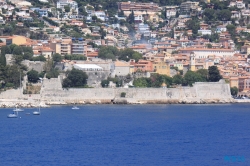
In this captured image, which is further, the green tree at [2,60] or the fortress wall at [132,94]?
the green tree at [2,60]

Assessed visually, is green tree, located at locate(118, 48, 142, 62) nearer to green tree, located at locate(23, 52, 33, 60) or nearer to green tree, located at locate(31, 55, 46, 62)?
green tree, located at locate(31, 55, 46, 62)

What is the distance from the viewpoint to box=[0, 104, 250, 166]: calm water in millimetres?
36094

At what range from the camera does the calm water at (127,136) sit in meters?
36.1

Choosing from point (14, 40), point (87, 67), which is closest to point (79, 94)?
point (87, 67)

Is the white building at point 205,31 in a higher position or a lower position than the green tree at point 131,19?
lower

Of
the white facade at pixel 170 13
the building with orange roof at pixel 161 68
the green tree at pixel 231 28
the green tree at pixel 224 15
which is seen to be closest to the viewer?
the building with orange roof at pixel 161 68

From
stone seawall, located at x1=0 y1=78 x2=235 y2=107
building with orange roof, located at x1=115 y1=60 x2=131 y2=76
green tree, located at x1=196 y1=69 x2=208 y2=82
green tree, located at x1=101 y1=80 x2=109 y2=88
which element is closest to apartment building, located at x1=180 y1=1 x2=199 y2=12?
green tree, located at x1=196 y1=69 x2=208 y2=82

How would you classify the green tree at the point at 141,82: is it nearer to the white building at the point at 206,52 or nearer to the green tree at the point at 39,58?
the green tree at the point at 39,58

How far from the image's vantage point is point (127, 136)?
4262 centimetres

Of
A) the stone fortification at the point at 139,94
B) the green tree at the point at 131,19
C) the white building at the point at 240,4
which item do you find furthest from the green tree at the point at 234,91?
the white building at the point at 240,4

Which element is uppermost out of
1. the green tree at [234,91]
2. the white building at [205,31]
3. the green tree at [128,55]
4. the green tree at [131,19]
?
the green tree at [131,19]

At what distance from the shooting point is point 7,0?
92.6 meters

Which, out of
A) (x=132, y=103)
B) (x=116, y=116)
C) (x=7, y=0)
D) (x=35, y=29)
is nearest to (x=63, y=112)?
(x=116, y=116)

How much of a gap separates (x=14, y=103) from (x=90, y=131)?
13.8m
